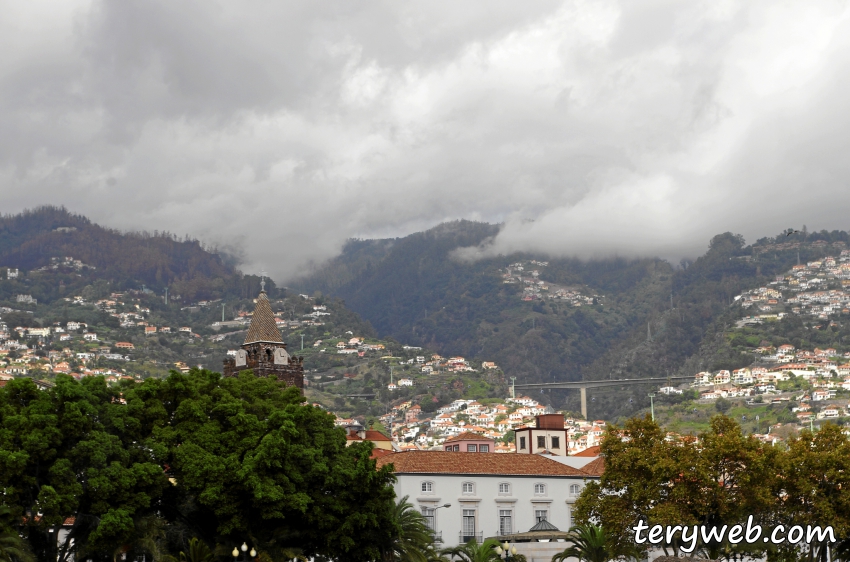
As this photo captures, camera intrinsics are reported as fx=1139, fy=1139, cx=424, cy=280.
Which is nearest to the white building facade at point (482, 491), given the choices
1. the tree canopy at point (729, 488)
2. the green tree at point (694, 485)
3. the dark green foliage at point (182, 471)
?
the green tree at point (694, 485)

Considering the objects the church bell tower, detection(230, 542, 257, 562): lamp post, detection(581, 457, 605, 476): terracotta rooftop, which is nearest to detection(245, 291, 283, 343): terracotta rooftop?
the church bell tower

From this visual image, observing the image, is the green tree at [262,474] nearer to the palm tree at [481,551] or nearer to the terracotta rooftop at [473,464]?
the palm tree at [481,551]

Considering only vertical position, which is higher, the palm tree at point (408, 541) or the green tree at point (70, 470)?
the green tree at point (70, 470)

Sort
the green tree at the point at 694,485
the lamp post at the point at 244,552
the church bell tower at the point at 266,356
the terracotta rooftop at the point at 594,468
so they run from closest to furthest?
the lamp post at the point at 244,552 < the green tree at the point at 694,485 < the terracotta rooftop at the point at 594,468 < the church bell tower at the point at 266,356

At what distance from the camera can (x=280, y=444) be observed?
4738 cm

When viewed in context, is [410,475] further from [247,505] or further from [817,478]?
[817,478]

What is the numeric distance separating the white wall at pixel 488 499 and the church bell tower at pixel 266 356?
2316cm

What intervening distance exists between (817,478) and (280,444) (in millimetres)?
23334

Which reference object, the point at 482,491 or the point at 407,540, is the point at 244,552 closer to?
the point at 407,540

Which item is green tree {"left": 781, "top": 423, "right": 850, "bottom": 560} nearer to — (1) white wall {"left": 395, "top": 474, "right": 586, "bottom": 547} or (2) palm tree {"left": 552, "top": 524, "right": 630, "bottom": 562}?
(2) palm tree {"left": 552, "top": 524, "right": 630, "bottom": 562}

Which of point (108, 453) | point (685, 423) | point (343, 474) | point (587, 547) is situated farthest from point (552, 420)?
point (685, 423)

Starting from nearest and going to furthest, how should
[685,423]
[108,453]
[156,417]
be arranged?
[108,453] < [156,417] < [685,423]

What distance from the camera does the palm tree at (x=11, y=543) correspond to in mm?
40438

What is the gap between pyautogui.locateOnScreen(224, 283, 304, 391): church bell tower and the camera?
3462 inches
